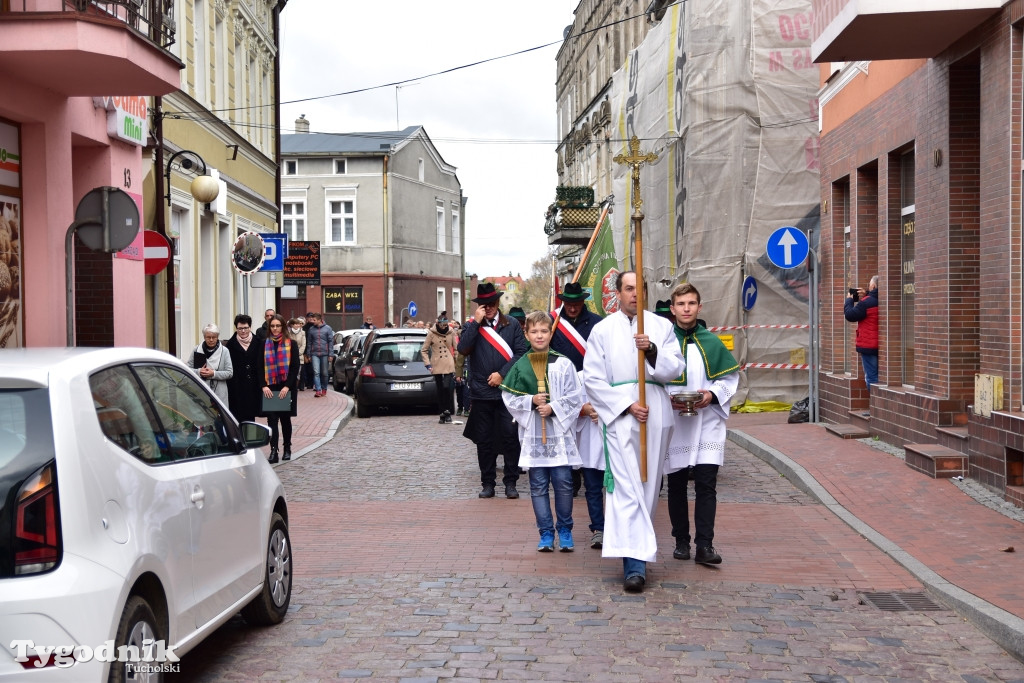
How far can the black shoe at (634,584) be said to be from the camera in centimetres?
732

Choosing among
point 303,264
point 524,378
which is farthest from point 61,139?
point 303,264

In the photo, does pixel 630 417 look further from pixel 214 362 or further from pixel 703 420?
pixel 214 362

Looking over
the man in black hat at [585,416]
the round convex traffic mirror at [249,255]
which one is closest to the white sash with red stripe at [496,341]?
the man in black hat at [585,416]

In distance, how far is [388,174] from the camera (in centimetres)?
5700

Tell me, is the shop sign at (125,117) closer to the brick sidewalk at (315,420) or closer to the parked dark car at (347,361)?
the brick sidewalk at (315,420)

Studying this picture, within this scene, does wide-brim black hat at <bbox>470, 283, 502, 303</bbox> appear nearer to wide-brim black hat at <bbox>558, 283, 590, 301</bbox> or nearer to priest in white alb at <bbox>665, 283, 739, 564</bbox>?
wide-brim black hat at <bbox>558, 283, 590, 301</bbox>

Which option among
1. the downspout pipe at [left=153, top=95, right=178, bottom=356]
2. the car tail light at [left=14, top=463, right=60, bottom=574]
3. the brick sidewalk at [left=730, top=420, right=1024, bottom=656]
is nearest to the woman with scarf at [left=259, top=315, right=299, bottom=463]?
the downspout pipe at [left=153, top=95, right=178, bottom=356]

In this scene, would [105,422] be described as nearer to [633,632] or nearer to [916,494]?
[633,632]

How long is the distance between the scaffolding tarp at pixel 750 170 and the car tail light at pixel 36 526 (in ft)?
55.1

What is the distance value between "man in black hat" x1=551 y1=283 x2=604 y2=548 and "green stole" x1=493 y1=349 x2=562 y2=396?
1.04 ft

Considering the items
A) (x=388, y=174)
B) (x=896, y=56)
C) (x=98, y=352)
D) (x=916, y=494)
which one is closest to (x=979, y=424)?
(x=916, y=494)

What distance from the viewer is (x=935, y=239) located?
12.5 meters

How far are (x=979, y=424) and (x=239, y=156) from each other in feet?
63.8

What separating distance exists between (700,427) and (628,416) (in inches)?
27.8
